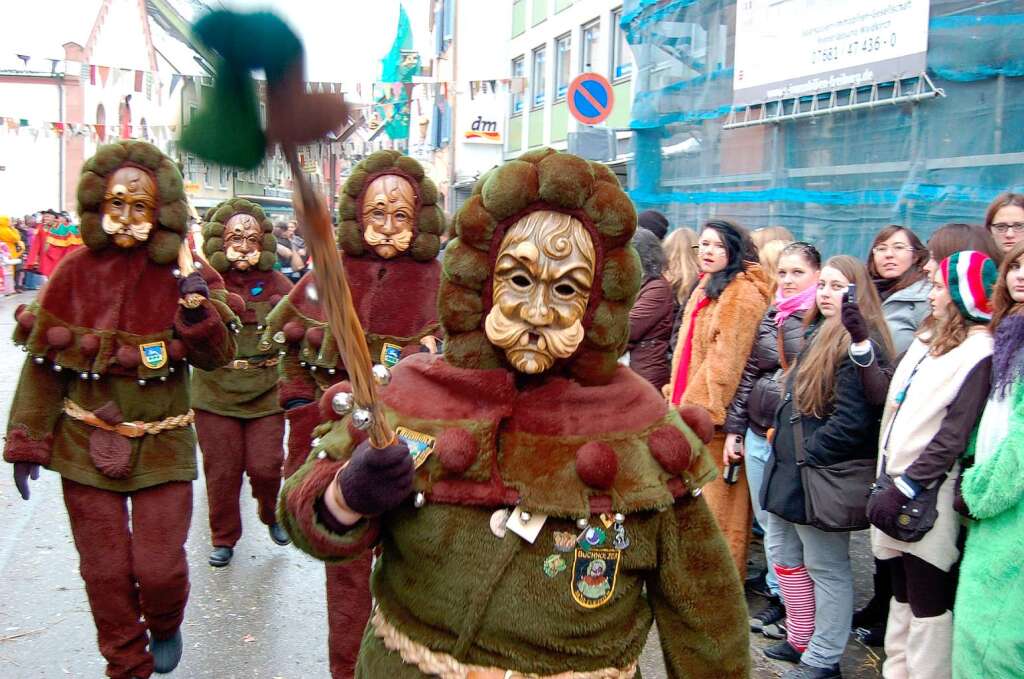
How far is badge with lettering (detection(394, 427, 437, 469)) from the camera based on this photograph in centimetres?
217

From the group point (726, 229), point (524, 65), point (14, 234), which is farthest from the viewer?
point (524, 65)

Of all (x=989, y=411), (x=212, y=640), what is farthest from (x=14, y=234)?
(x=989, y=411)

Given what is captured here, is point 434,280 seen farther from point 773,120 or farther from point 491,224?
point 773,120

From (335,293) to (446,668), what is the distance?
0.96 meters

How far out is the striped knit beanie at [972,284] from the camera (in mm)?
3629

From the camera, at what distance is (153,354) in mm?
4164

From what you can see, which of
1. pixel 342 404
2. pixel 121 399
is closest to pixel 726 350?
pixel 121 399

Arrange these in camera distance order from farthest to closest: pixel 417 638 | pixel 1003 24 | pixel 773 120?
pixel 773 120, pixel 1003 24, pixel 417 638

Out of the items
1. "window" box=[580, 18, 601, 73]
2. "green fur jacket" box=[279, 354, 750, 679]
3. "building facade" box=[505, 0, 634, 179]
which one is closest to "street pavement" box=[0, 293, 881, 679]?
"green fur jacket" box=[279, 354, 750, 679]

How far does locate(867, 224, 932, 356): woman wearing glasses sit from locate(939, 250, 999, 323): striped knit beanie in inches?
29.4

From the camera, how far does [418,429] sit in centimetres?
222

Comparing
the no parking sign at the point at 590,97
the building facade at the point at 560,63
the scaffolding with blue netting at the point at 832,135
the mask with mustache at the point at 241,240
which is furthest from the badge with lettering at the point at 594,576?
the building facade at the point at 560,63

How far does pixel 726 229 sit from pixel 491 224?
3086 millimetres

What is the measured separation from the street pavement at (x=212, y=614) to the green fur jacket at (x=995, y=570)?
1259 mm
